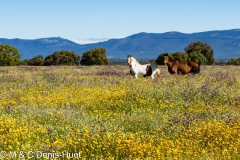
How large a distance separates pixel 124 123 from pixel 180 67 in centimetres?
1685

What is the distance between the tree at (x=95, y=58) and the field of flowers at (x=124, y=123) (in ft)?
351

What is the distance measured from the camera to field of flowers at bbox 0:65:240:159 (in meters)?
7.71

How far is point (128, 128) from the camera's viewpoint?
34.2ft

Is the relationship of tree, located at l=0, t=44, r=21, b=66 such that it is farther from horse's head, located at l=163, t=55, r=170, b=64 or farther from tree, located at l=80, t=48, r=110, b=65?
horse's head, located at l=163, t=55, r=170, b=64

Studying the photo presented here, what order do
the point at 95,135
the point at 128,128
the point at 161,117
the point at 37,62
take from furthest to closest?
the point at 37,62 → the point at 161,117 → the point at 128,128 → the point at 95,135

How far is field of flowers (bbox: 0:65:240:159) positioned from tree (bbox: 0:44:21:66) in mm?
97287

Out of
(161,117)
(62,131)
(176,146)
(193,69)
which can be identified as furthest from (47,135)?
(193,69)

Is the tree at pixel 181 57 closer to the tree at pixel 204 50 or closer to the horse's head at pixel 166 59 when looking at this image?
the tree at pixel 204 50

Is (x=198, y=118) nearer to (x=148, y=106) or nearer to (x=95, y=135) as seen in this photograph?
(x=148, y=106)

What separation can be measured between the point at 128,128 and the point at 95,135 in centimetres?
216

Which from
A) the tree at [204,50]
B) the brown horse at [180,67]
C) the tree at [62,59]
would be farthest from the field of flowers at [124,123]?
the tree at [204,50]

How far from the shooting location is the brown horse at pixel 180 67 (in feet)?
87.8

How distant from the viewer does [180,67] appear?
88.7 feet

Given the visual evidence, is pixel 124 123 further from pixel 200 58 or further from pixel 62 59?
pixel 62 59
